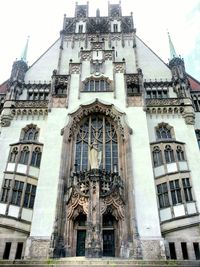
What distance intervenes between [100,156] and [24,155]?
6.63 meters

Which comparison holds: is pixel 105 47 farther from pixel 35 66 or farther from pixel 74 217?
pixel 74 217

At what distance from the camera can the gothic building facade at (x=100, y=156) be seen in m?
17.7

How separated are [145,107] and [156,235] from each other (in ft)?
35.9

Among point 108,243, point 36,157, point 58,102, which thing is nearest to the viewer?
point 108,243

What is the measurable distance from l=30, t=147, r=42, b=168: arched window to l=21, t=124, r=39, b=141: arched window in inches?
63.0

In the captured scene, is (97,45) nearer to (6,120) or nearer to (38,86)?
(38,86)

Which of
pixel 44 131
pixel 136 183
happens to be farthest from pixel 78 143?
pixel 136 183

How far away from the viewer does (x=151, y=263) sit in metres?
10.4

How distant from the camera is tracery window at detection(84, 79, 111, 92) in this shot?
25528mm

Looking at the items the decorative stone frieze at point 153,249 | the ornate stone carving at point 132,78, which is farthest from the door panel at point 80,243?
the ornate stone carving at point 132,78

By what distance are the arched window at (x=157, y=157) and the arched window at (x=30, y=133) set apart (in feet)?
33.7

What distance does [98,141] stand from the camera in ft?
74.2

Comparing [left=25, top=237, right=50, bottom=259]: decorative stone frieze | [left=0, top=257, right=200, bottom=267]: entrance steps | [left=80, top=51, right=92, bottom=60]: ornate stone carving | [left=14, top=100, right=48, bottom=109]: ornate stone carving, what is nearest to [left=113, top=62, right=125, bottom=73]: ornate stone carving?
[left=80, top=51, right=92, bottom=60]: ornate stone carving

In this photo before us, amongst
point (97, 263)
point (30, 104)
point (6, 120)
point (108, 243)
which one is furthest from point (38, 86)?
point (97, 263)
